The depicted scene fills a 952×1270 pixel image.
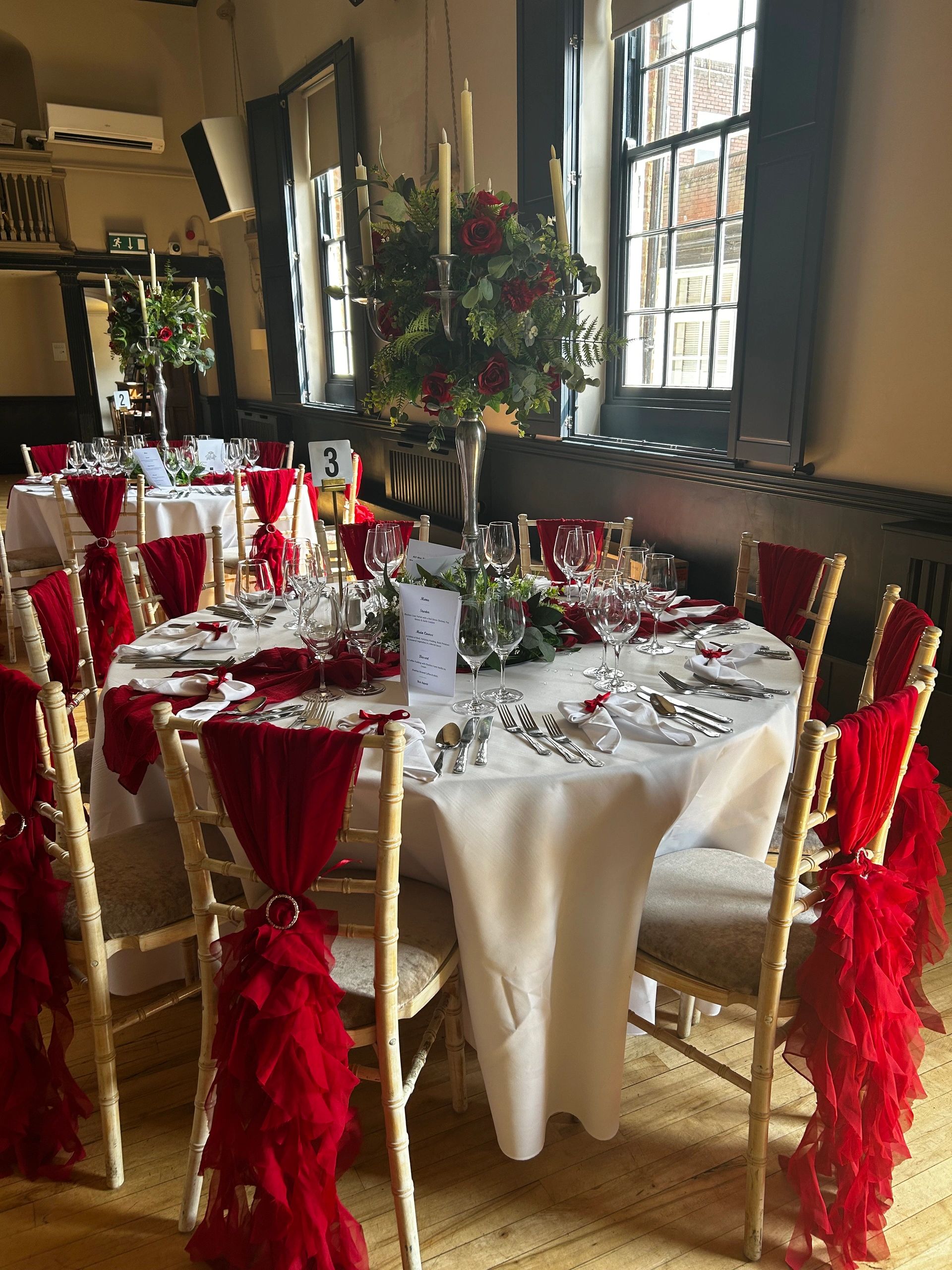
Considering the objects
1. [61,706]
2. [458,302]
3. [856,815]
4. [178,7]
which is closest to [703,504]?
[458,302]

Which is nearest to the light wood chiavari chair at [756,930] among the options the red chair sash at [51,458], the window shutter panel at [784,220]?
the window shutter panel at [784,220]

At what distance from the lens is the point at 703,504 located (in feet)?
12.9

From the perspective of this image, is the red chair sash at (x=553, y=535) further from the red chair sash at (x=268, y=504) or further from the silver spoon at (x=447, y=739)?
the red chair sash at (x=268, y=504)

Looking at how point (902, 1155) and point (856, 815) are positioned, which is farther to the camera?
point (902, 1155)

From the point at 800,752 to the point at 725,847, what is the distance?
0.64 metres

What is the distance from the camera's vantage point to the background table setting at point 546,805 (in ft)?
4.84

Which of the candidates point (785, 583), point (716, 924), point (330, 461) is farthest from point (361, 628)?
point (330, 461)

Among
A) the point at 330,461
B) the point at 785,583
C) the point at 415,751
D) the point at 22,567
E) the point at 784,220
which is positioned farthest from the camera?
the point at 330,461

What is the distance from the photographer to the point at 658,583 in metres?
2.14

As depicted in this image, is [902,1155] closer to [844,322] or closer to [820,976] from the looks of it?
[820,976]

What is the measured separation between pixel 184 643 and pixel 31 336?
1046 cm

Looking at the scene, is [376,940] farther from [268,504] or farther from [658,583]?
[268,504]

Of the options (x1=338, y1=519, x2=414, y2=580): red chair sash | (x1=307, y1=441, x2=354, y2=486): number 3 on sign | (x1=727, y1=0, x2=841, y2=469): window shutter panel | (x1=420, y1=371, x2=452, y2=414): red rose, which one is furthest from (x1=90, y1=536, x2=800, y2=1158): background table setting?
(x1=307, y1=441, x2=354, y2=486): number 3 on sign

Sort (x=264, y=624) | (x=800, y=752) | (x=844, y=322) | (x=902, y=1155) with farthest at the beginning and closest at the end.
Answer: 1. (x=844, y=322)
2. (x=264, y=624)
3. (x=902, y=1155)
4. (x=800, y=752)
